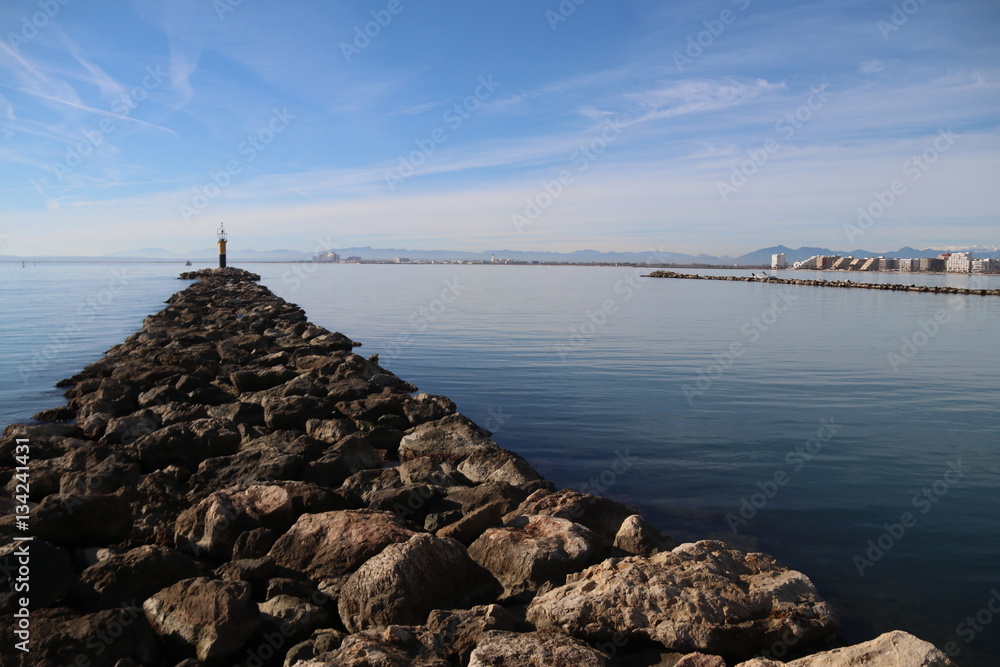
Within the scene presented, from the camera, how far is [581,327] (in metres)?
29.1

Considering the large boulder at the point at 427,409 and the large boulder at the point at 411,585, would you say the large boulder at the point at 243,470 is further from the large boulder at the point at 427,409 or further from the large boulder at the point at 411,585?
the large boulder at the point at 427,409

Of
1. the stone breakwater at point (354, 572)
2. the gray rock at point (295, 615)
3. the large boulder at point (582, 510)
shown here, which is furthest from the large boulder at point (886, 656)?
the gray rock at point (295, 615)

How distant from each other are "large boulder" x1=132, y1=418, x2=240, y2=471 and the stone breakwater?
0.09ft

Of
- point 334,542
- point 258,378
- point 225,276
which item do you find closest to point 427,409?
point 258,378

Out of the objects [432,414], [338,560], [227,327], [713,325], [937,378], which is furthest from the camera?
[713,325]

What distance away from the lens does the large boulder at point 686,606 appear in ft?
16.2

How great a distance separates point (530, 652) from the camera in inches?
173

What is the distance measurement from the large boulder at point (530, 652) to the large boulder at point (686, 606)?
451 mm

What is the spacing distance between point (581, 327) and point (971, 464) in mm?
19389

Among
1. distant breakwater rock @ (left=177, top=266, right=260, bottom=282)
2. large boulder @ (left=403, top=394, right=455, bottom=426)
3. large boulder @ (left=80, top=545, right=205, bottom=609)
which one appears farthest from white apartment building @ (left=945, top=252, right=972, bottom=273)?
large boulder @ (left=80, top=545, right=205, bottom=609)

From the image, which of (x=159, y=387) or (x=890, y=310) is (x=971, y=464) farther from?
(x=890, y=310)

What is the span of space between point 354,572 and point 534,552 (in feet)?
4.97

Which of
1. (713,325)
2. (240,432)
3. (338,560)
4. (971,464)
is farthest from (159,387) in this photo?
(713,325)

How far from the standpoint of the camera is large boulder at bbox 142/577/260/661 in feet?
15.6
